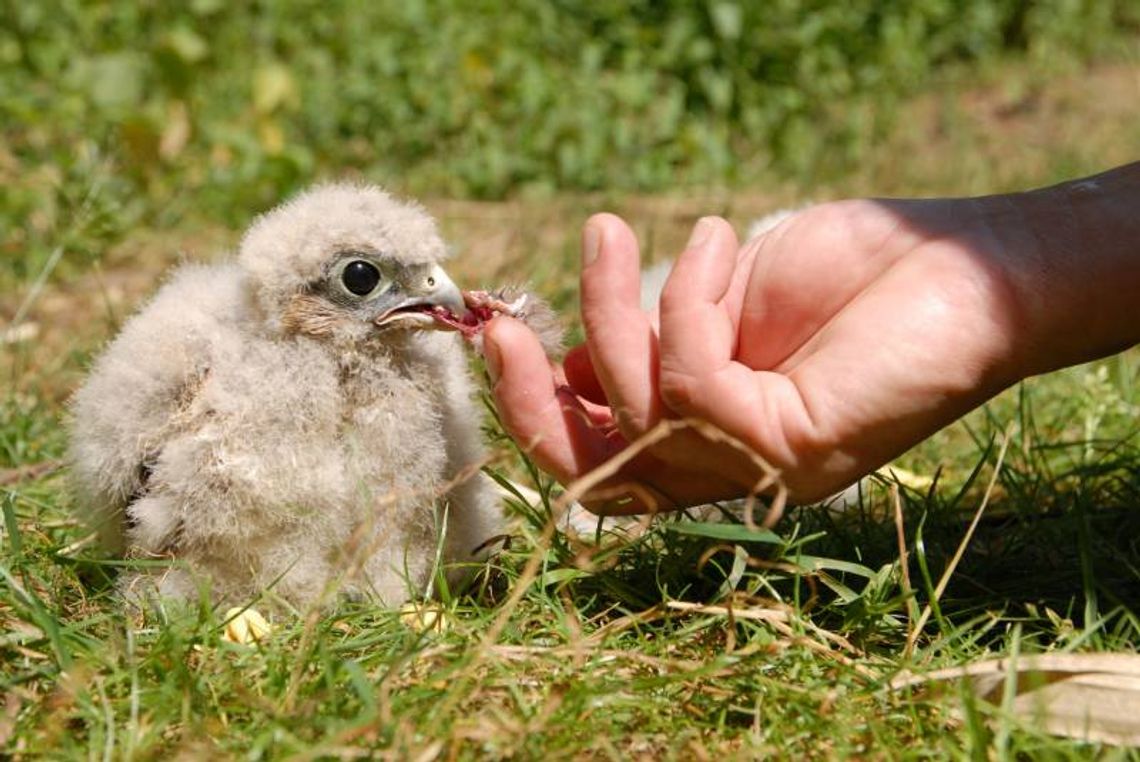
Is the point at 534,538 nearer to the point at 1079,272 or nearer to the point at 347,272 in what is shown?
the point at 347,272

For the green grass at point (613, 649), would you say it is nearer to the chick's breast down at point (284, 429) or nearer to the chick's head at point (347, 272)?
the chick's breast down at point (284, 429)

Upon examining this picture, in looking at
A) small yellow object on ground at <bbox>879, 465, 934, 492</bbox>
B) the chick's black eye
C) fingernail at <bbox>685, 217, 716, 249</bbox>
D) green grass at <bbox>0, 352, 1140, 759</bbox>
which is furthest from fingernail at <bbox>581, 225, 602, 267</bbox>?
small yellow object on ground at <bbox>879, 465, 934, 492</bbox>

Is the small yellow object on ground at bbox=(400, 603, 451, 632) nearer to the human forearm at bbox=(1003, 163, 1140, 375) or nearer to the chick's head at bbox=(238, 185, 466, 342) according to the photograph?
the chick's head at bbox=(238, 185, 466, 342)

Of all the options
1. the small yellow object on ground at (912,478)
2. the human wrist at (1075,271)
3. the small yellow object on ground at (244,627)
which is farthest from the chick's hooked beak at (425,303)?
the small yellow object on ground at (912,478)

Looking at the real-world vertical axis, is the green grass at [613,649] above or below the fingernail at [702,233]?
below

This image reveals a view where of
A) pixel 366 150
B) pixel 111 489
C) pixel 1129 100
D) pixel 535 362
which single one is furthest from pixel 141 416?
pixel 1129 100

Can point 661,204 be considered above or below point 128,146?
below

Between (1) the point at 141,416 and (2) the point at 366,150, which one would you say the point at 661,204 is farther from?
(1) the point at 141,416
